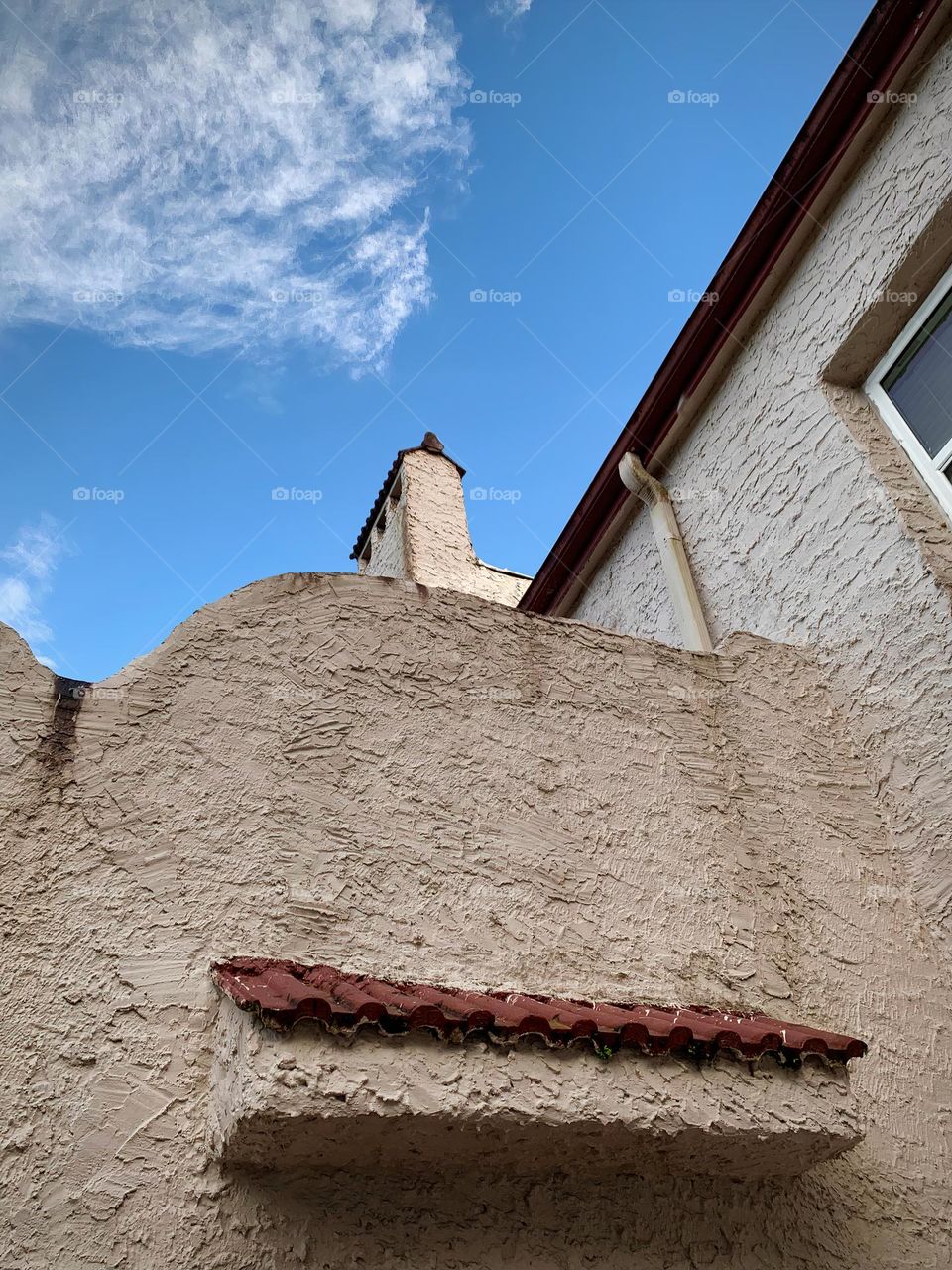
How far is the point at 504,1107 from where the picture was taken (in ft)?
7.04

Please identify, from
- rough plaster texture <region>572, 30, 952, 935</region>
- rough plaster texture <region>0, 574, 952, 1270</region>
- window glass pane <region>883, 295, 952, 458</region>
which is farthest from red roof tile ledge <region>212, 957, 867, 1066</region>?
window glass pane <region>883, 295, 952, 458</region>

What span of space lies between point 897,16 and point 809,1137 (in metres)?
4.40

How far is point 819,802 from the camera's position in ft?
12.0

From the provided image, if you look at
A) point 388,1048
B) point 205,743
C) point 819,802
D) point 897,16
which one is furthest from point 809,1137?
point 897,16

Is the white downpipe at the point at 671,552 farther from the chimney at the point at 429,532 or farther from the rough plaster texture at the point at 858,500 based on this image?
the chimney at the point at 429,532

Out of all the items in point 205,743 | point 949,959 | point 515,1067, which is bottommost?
point 515,1067

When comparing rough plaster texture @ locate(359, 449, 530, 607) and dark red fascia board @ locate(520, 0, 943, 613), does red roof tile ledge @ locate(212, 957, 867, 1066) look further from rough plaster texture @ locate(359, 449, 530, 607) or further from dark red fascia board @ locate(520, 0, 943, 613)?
rough plaster texture @ locate(359, 449, 530, 607)

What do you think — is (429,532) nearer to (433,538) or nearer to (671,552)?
(433,538)

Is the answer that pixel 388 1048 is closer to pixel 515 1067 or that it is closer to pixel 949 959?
pixel 515 1067

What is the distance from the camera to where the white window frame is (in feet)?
12.4

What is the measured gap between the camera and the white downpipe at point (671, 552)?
4.88m

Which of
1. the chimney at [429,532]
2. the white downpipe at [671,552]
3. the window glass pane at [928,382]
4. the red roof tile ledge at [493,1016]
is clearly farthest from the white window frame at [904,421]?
the chimney at [429,532]

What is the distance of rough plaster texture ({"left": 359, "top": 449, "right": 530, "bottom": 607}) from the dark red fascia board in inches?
75.9

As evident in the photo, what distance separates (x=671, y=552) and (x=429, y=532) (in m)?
3.53
